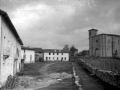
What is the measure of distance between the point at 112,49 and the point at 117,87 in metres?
45.2

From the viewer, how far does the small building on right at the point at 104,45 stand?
50.8m

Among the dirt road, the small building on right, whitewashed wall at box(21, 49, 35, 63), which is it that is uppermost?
the small building on right

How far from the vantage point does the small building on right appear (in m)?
50.8

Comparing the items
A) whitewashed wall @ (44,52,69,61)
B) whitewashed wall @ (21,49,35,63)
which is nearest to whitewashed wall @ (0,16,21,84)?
whitewashed wall @ (21,49,35,63)

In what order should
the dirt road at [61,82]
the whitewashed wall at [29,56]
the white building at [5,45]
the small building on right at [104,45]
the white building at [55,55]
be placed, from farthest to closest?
the white building at [55,55], the small building on right at [104,45], the whitewashed wall at [29,56], the dirt road at [61,82], the white building at [5,45]

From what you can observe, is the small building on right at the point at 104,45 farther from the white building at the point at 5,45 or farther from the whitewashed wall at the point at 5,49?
the white building at the point at 5,45

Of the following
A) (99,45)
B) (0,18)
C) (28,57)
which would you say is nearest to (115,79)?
(0,18)

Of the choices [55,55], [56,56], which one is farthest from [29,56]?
[56,56]

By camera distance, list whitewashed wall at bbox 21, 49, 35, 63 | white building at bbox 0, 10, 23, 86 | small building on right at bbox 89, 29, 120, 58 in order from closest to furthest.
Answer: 1. white building at bbox 0, 10, 23, 86
2. whitewashed wall at bbox 21, 49, 35, 63
3. small building on right at bbox 89, 29, 120, 58

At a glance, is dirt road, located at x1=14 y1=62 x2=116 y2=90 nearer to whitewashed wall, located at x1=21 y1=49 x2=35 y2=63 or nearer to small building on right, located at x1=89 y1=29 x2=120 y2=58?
whitewashed wall, located at x1=21 y1=49 x2=35 y2=63

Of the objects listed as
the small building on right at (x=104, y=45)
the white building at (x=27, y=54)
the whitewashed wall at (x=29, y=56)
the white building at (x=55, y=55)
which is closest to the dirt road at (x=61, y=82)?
the white building at (x=27, y=54)

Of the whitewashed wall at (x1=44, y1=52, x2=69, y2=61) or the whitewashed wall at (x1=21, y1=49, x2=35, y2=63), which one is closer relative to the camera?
the whitewashed wall at (x1=21, y1=49, x2=35, y2=63)

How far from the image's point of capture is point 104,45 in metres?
50.7

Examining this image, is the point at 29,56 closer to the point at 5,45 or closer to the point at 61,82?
the point at 61,82
